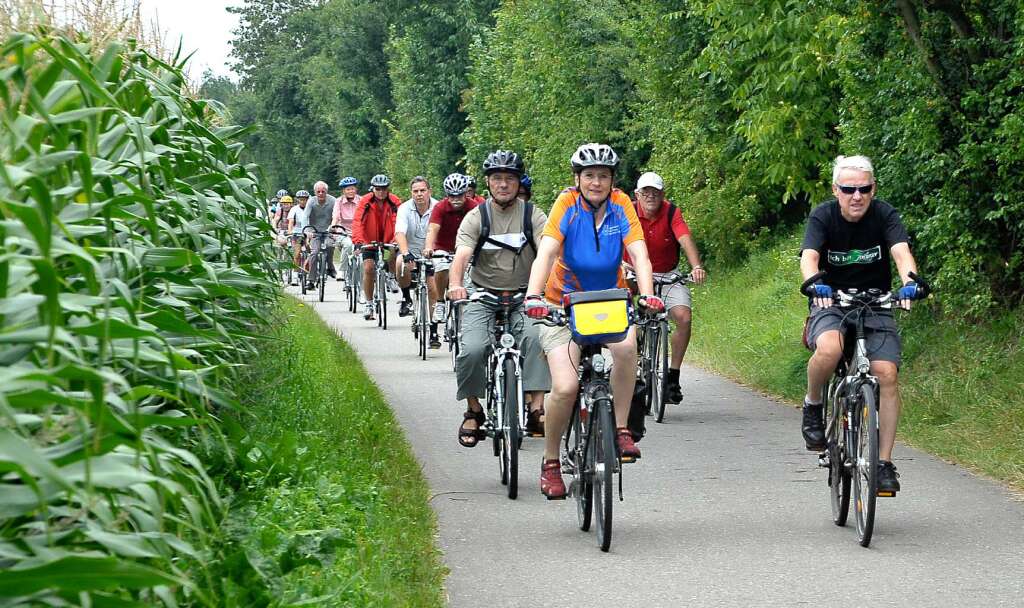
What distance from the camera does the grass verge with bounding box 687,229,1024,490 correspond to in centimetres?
1020

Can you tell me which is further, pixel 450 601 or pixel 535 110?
pixel 535 110

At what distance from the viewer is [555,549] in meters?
7.54

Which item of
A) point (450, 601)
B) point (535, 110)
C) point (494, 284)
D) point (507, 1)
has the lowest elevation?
point (450, 601)

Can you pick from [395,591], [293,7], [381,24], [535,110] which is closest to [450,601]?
[395,591]

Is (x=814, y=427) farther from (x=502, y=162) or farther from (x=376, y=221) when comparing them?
(x=376, y=221)

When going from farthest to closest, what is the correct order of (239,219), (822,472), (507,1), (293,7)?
(293,7), (507,1), (822,472), (239,219)

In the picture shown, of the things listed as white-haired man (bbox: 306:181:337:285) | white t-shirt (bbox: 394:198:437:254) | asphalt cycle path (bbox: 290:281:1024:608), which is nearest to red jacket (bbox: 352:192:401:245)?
white t-shirt (bbox: 394:198:437:254)

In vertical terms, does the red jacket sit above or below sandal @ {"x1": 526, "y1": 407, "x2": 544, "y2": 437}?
above

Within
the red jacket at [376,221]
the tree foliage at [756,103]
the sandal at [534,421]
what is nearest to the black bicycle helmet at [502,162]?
the sandal at [534,421]

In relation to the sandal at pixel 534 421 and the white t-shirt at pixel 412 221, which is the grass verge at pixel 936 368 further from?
the white t-shirt at pixel 412 221

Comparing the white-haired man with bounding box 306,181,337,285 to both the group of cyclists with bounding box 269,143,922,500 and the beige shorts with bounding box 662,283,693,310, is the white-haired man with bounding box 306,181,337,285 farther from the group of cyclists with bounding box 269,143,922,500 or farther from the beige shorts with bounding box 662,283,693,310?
the group of cyclists with bounding box 269,143,922,500

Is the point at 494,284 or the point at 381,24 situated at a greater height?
the point at 381,24

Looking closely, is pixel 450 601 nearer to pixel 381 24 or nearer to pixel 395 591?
pixel 395 591

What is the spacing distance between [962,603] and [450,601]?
212cm
